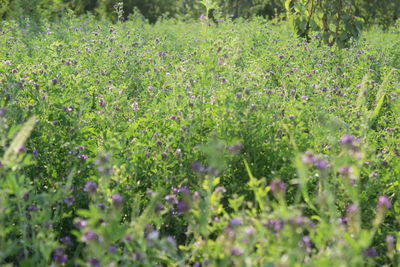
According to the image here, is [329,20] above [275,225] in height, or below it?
below

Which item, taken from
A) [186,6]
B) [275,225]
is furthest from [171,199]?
[186,6]

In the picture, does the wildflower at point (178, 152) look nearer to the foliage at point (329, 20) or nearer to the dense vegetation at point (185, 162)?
the dense vegetation at point (185, 162)

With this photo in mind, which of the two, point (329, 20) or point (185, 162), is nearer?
point (185, 162)

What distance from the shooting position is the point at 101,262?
1.65m

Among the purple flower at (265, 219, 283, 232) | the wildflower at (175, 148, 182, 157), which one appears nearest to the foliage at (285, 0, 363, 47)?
the wildflower at (175, 148, 182, 157)

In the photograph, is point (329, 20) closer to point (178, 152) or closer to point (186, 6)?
point (178, 152)

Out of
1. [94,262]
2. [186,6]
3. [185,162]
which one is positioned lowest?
[186,6]

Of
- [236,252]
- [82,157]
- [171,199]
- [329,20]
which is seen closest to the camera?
[236,252]

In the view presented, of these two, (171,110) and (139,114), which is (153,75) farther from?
(171,110)

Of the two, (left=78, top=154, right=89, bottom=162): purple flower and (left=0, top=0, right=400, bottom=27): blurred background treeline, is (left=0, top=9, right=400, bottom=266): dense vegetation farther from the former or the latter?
(left=0, top=0, right=400, bottom=27): blurred background treeline

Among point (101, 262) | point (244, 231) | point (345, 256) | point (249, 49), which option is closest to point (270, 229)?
point (244, 231)

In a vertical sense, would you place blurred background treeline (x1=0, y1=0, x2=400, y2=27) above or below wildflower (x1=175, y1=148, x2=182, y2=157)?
below

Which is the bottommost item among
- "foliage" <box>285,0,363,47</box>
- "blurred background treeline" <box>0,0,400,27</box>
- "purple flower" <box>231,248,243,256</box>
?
"blurred background treeline" <box>0,0,400,27</box>

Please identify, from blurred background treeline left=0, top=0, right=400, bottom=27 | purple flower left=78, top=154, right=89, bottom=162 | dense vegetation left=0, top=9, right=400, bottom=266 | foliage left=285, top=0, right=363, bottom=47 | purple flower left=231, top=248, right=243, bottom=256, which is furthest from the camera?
blurred background treeline left=0, top=0, right=400, bottom=27
